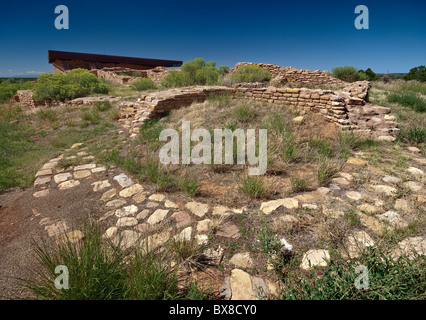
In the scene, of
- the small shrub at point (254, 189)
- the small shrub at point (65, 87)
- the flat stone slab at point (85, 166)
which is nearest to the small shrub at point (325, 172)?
the small shrub at point (254, 189)

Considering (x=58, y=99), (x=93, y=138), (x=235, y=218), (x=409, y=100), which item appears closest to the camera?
(x=235, y=218)

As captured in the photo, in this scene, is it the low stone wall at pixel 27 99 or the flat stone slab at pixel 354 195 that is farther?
the low stone wall at pixel 27 99

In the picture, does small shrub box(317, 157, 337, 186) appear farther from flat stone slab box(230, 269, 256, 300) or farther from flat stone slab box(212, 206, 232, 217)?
flat stone slab box(230, 269, 256, 300)

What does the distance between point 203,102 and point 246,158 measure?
351 cm

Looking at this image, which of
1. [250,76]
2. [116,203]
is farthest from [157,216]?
[250,76]

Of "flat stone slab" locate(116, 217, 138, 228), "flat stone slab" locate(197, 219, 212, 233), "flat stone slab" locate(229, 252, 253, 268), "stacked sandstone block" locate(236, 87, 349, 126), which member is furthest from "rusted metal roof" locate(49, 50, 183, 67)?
"flat stone slab" locate(229, 252, 253, 268)

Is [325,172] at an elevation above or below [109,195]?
above

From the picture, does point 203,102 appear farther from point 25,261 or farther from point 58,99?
point 58,99

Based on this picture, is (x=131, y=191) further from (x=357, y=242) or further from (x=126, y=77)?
(x=126, y=77)

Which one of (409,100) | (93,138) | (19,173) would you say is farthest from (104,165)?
(409,100)

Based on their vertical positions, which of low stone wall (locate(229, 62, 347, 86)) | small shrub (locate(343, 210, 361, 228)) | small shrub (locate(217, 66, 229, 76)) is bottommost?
small shrub (locate(343, 210, 361, 228))

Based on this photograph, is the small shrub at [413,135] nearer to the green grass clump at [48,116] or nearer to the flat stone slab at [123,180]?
the flat stone slab at [123,180]

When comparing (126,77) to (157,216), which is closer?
(157,216)

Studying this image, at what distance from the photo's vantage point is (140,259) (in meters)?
1.60
